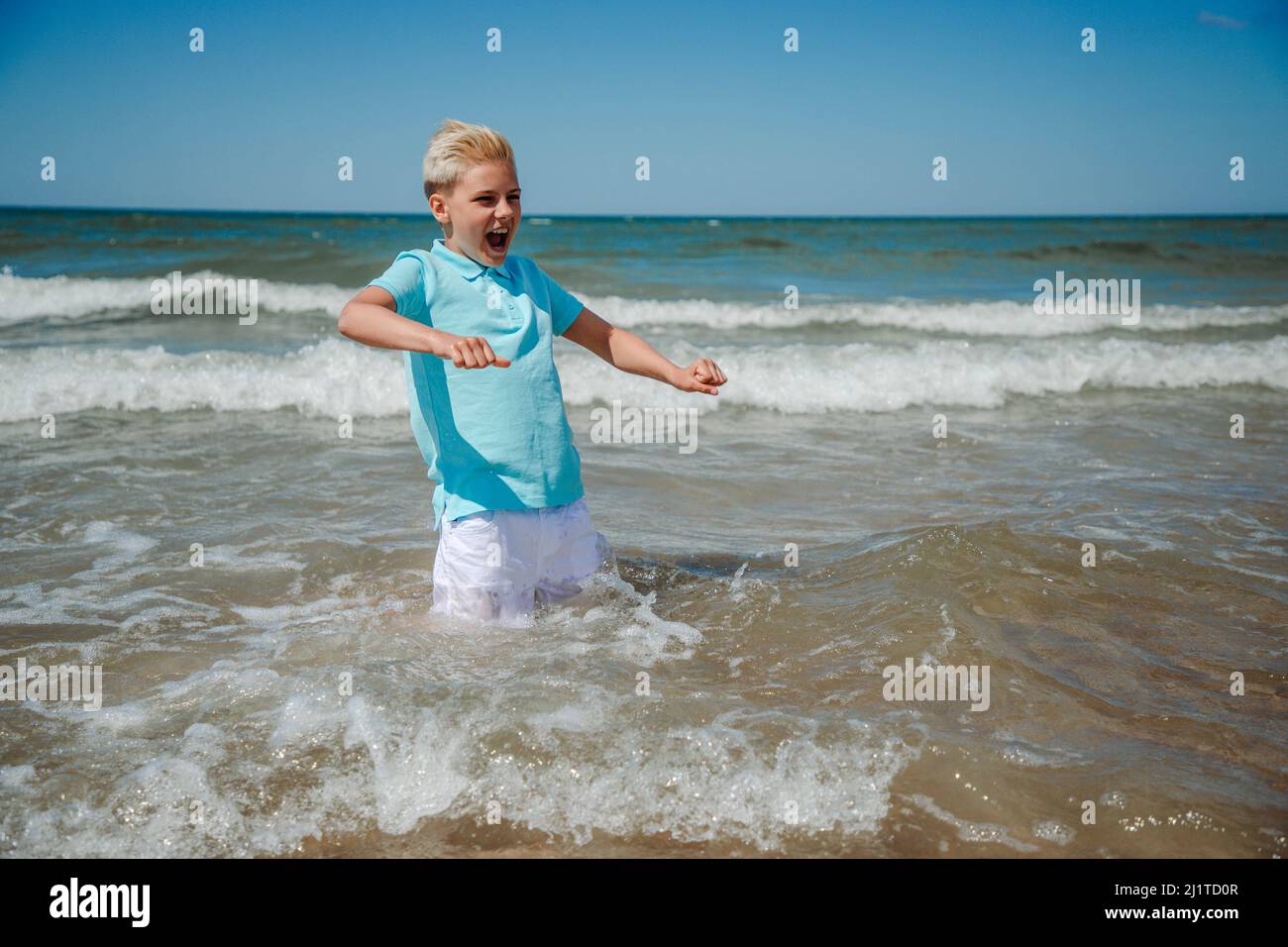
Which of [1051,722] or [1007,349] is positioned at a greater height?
[1007,349]

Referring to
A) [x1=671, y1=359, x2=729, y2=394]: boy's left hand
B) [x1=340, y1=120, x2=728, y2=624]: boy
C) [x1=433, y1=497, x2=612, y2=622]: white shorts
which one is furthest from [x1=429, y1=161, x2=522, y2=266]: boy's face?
[x1=433, y1=497, x2=612, y2=622]: white shorts

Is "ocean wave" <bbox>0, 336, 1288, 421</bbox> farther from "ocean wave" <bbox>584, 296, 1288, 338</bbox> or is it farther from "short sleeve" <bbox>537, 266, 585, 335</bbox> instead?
"short sleeve" <bbox>537, 266, 585, 335</bbox>

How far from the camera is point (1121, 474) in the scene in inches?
254

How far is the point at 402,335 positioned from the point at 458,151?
2.47ft

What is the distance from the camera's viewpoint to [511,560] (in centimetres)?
342

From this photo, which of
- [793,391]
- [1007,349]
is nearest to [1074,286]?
[1007,349]

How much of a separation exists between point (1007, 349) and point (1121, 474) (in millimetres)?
5199

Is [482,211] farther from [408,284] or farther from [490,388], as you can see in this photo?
[490,388]

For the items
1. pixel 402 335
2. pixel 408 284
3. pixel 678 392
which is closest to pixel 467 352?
pixel 402 335

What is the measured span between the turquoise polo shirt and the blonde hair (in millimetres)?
225

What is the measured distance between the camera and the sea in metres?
2.62

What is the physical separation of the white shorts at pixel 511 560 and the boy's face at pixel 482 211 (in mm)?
899

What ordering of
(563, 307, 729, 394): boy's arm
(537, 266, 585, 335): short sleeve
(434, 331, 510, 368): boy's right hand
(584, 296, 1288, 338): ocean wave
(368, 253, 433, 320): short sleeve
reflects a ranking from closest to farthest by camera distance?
(434, 331, 510, 368): boy's right hand → (368, 253, 433, 320): short sleeve → (563, 307, 729, 394): boy's arm → (537, 266, 585, 335): short sleeve → (584, 296, 1288, 338): ocean wave
